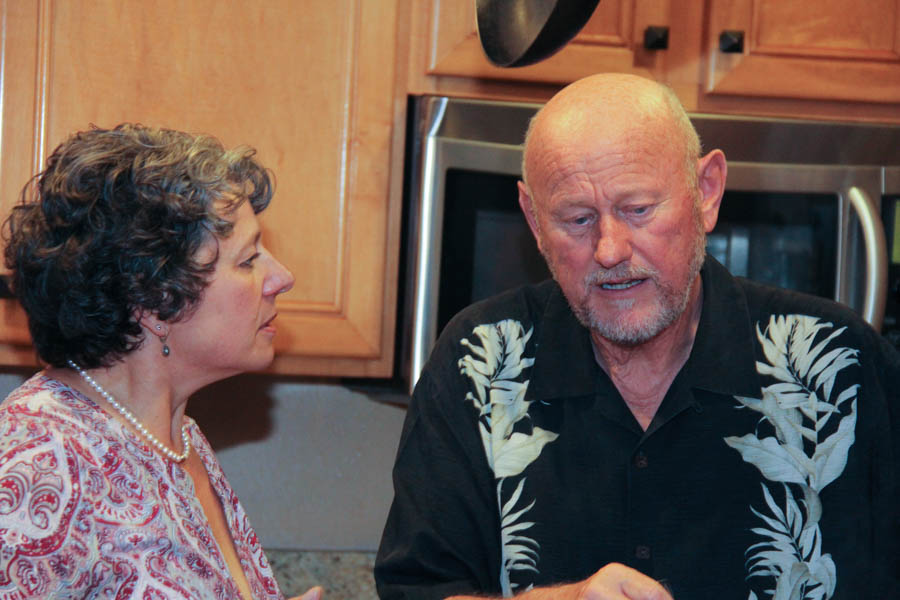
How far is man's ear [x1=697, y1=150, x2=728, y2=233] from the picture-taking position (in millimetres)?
1354

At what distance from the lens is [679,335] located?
139 cm

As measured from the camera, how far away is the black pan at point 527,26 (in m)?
0.96

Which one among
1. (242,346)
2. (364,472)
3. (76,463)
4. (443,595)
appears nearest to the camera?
(76,463)

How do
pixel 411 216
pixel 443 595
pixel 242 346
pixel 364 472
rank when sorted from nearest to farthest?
pixel 443 595, pixel 242 346, pixel 411 216, pixel 364 472

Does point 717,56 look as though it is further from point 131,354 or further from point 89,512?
point 89,512

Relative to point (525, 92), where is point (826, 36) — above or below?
above

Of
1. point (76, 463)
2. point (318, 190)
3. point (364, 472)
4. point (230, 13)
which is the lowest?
point (364, 472)

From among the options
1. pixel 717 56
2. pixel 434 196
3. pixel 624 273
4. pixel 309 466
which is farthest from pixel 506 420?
pixel 309 466

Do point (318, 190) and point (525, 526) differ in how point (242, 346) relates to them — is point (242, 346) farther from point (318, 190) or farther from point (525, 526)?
point (318, 190)

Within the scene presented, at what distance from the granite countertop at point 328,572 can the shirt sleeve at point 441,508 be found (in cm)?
100

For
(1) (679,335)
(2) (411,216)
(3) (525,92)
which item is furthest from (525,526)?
(3) (525,92)

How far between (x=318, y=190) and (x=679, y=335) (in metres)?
0.75

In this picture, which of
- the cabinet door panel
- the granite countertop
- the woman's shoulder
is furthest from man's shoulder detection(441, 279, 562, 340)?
the granite countertop

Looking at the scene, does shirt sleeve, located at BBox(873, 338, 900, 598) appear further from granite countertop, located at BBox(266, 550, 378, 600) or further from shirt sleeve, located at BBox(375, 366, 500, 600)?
granite countertop, located at BBox(266, 550, 378, 600)
